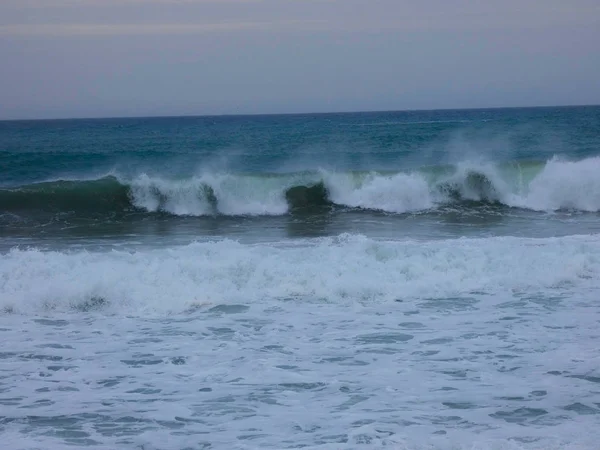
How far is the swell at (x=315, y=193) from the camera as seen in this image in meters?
18.0

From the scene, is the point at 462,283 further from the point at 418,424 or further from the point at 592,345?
the point at 418,424

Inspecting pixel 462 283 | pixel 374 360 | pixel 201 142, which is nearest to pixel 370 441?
pixel 374 360

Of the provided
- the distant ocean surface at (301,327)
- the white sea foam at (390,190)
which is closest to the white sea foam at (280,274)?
the distant ocean surface at (301,327)

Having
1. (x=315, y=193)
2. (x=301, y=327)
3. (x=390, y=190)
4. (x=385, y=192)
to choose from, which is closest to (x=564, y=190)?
(x=390, y=190)

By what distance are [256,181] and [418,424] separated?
47.5 feet

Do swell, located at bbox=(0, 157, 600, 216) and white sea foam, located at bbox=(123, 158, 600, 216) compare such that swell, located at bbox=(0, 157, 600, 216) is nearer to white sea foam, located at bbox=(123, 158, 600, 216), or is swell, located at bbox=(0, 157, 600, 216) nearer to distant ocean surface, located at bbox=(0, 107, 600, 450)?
white sea foam, located at bbox=(123, 158, 600, 216)

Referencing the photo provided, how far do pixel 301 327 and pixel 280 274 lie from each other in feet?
6.24

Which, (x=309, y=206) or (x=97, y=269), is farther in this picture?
(x=309, y=206)

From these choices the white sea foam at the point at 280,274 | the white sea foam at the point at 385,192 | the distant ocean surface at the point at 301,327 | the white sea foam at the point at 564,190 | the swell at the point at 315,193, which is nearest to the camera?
the distant ocean surface at the point at 301,327

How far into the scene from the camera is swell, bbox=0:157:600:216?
17984 mm

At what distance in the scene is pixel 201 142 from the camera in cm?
4119

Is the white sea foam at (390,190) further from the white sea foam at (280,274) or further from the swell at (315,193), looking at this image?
the white sea foam at (280,274)

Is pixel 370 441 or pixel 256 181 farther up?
pixel 256 181

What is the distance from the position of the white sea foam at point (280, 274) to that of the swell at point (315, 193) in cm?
688
